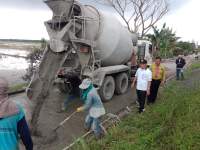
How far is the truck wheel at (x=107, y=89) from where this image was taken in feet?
37.1

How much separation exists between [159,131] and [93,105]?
1.54 metres

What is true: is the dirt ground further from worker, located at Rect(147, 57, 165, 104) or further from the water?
the water

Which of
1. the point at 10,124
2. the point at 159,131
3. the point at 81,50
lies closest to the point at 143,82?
the point at 81,50

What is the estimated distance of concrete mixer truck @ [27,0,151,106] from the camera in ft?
31.8

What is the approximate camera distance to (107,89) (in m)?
11.8

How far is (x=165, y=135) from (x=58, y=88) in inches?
242

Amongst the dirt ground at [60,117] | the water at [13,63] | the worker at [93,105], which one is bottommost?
the water at [13,63]

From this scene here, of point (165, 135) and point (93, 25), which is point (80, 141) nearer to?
point (165, 135)

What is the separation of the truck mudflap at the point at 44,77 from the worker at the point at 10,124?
15.1ft

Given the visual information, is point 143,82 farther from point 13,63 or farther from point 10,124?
point 13,63

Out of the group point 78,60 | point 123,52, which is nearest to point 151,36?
point 123,52

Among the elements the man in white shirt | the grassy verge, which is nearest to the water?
the man in white shirt

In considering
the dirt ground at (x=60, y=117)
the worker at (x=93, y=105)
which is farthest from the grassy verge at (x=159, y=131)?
the dirt ground at (x=60, y=117)

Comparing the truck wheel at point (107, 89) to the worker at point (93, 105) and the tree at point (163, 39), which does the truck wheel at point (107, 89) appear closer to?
the worker at point (93, 105)
